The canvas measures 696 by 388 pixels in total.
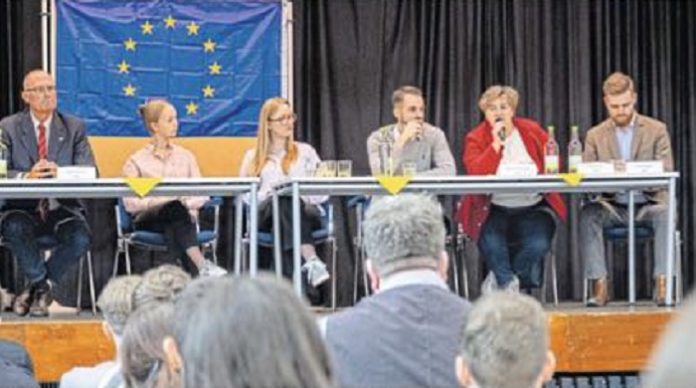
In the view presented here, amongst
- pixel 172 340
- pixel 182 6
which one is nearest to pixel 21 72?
pixel 182 6

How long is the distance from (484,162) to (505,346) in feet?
14.3

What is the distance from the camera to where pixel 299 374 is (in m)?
1.12

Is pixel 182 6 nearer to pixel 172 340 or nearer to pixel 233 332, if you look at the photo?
pixel 172 340

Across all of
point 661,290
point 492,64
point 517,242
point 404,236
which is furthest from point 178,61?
point 404,236

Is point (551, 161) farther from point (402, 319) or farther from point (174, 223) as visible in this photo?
point (402, 319)

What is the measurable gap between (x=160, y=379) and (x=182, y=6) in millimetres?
5802

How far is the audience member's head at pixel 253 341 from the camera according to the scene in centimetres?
111

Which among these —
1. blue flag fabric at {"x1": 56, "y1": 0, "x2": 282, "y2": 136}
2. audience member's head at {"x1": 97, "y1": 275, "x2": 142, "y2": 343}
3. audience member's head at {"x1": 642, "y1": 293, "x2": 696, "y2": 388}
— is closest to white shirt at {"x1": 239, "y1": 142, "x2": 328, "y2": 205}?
blue flag fabric at {"x1": 56, "y1": 0, "x2": 282, "y2": 136}

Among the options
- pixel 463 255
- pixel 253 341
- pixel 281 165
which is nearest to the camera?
pixel 253 341

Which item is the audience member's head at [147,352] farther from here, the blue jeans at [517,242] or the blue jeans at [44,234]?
the blue jeans at [517,242]

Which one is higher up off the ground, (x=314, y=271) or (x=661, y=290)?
(x=314, y=271)

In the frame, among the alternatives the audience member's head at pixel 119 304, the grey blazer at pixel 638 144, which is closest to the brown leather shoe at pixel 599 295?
the grey blazer at pixel 638 144

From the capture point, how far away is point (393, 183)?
541 centimetres

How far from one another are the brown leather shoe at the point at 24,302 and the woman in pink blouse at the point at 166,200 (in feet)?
2.14
